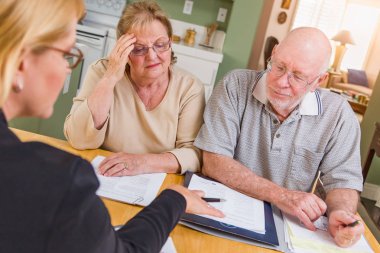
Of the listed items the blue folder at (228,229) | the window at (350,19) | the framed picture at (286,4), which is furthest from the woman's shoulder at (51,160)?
the window at (350,19)

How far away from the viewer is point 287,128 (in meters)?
1.55

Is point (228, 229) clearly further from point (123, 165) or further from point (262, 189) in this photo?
point (123, 165)

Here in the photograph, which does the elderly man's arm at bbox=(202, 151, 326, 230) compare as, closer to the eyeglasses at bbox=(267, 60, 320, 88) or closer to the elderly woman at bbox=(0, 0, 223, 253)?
the eyeglasses at bbox=(267, 60, 320, 88)

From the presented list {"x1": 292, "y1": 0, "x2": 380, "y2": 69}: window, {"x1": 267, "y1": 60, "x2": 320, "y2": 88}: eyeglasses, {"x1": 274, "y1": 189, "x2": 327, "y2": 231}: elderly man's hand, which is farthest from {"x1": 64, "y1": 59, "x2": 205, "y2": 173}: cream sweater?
{"x1": 292, "y1": 0, "x2": 380, "y2": 69}: window

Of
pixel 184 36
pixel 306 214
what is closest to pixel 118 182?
pixel 306 214

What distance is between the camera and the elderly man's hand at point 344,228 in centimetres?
119

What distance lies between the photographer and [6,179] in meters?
0.59

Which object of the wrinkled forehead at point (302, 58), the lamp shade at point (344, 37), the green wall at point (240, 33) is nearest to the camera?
the wrinkled forehead at point (302, 58)

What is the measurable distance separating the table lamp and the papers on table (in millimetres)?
7398

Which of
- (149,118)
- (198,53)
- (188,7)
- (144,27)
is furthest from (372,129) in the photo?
(144,27)

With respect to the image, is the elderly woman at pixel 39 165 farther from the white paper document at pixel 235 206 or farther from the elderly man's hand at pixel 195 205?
the white paper document at pixel 235 206

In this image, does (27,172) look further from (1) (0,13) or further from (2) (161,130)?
(2) (161,130)

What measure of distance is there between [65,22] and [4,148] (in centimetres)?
21

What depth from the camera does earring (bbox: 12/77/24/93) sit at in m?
0.65
